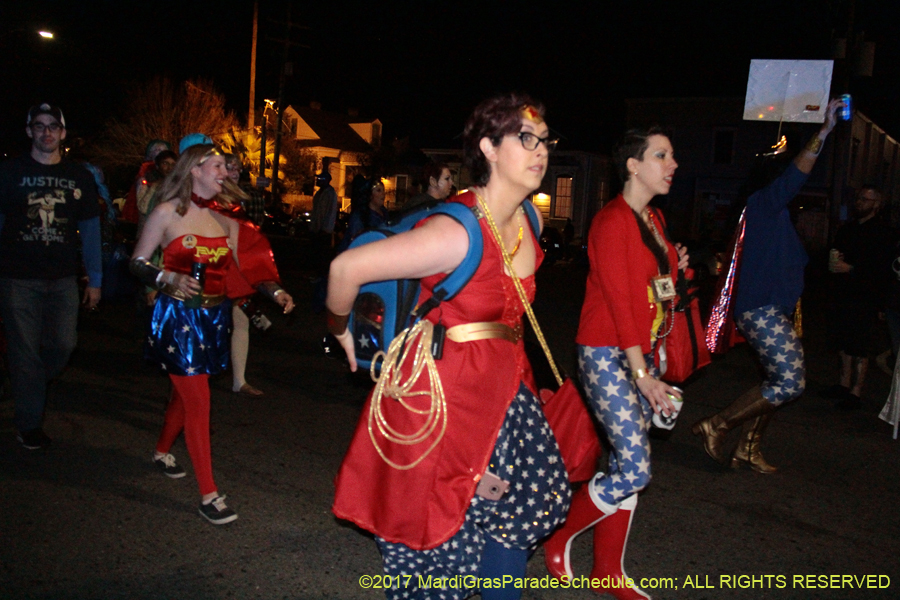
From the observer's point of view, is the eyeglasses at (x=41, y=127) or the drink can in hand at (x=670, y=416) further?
the eyeglasses at (x=41, y=127)

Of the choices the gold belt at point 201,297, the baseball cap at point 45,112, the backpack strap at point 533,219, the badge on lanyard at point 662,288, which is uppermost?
the baseball cap at point 45,112

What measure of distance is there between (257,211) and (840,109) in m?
5.72

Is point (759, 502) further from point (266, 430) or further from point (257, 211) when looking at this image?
point (257, 211)

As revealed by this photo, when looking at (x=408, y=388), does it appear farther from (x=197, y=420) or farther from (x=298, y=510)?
(x=298, y=510)

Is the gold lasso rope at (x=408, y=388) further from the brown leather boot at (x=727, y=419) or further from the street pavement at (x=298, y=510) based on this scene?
the brown leather boot at (x=727, y=419)

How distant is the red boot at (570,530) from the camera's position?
3348 mm

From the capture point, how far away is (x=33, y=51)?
32562mm

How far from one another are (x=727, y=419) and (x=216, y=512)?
10.8 feet

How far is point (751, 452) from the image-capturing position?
5.25 m

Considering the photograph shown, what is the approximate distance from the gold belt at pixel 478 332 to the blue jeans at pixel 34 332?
11.5ft

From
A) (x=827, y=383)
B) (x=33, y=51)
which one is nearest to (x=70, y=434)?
(x=827, y=383)

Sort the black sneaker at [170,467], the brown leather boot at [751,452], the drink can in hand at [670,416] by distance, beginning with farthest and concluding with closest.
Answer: the brown leather boot at [751,452] → the black sneaker at [170,467] → the drink can in hand at [670,416]

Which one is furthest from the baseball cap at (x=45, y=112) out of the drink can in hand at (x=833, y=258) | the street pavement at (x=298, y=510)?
the drink can in hand at (x=833, y=258)

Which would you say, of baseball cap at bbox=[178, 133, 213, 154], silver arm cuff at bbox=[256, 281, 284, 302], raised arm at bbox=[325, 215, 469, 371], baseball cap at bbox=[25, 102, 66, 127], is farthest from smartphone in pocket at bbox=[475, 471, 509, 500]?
baseball cap at bbox=[25, 102, 66, 127]
